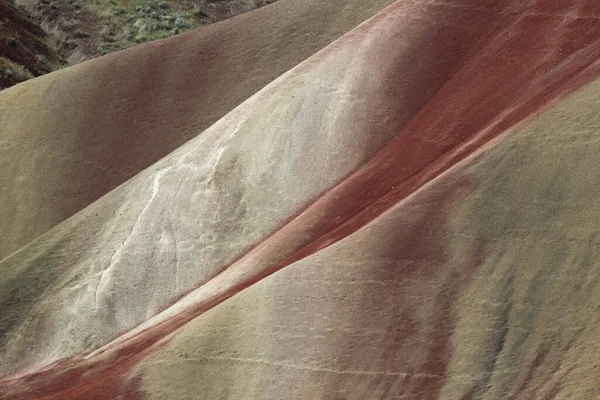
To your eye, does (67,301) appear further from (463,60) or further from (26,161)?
(463,60)

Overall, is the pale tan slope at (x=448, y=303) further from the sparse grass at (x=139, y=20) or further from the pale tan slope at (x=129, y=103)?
the sparse grass at (x=139, y=20)

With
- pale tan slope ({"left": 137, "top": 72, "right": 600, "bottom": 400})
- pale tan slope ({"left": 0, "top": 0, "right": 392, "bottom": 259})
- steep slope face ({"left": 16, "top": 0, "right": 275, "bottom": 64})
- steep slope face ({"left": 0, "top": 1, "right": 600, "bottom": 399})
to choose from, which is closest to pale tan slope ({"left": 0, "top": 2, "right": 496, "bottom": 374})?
steep slope face ({"left": 0, "top": 1, "right": 600, "bottom": 399})

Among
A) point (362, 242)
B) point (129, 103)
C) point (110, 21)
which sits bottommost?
point (110, 21)

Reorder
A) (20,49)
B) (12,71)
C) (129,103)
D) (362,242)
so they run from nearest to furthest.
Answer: (362,242)
(129,103)
(12,71)
(20,49)

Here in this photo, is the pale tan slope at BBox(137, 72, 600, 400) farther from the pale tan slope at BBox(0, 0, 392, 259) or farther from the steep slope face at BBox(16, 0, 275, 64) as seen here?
the steep slope face at BBox(16, 0, 275, 64)

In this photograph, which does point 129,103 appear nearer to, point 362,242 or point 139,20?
point 362,242

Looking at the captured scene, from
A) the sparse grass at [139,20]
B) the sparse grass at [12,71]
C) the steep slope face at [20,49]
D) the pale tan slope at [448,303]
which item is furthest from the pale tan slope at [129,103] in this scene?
the sparse grass at [139,20]

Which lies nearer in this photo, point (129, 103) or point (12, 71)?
point (129, 103)

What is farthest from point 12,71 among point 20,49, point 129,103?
point 129,103
